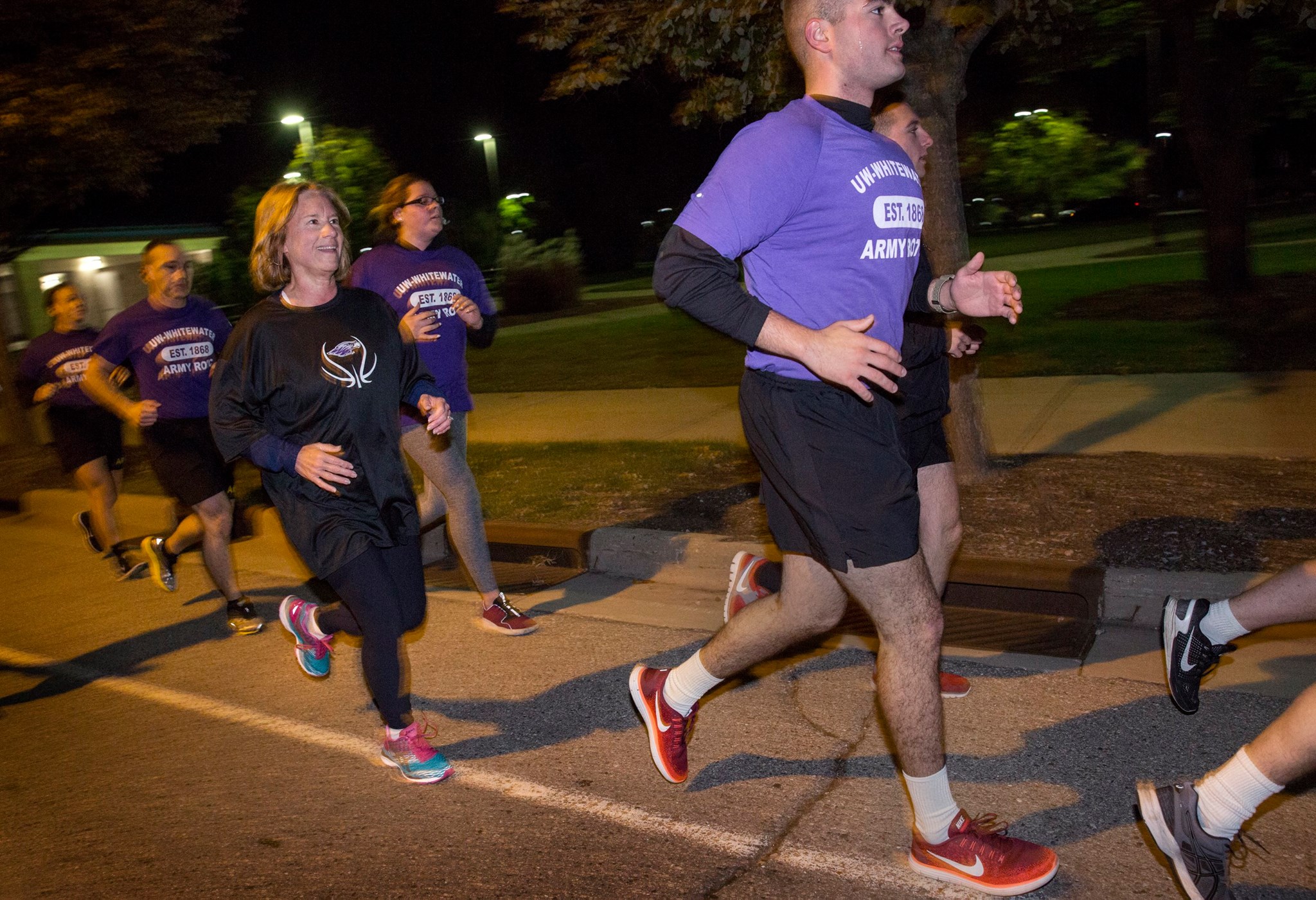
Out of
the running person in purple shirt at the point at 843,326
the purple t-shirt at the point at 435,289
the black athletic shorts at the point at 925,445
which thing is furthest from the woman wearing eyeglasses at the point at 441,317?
the running person in purple shirt at the point at 843,326

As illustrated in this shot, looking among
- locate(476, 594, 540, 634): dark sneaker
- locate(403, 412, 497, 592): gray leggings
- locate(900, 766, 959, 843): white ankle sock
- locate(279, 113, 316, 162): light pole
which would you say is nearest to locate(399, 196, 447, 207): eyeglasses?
locate(403, 412, 497, 592): gray leggings

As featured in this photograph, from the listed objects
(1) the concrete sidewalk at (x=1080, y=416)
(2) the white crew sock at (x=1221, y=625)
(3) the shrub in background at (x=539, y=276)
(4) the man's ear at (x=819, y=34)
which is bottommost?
(3) the shrub in background at (x=539, y=276)

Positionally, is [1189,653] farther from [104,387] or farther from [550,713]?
[104,387]

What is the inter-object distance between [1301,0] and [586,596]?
189 inches

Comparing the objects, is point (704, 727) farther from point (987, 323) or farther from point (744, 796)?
point (987, 323)

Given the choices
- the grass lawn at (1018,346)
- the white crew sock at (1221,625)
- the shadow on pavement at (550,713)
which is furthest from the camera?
the grass lawn at (1018,346)

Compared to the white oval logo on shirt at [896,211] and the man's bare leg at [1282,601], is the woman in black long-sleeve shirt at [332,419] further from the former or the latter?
the man's bare leg at [1282,601]

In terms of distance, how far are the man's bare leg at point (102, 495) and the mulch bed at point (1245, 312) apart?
29.4 ft

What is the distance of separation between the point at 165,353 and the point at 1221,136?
13.2 metres

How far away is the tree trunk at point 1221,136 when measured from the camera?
1371 centimetres

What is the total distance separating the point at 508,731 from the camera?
445 cm

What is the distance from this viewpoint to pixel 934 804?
3.09 m

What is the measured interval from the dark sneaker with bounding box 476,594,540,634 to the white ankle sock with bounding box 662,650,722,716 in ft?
6.38

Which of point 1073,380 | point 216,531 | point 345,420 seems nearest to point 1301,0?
point 1073,380
